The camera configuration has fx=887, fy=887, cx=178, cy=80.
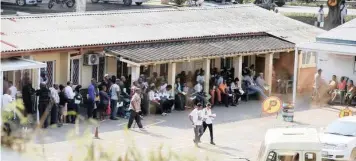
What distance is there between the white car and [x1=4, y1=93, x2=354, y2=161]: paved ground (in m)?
1.90

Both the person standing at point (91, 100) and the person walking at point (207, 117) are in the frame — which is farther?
the person standing at point (91, 100)

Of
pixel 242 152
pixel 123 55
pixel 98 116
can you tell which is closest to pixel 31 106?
pixel 98 116

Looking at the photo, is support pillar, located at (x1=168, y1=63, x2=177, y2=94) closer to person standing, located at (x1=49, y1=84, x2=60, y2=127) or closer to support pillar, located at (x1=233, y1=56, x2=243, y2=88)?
support pillar, located at (x1=233, y1=56, x2=243, y2=88)

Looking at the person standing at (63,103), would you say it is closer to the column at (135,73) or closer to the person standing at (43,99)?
the person standing at (43,99)

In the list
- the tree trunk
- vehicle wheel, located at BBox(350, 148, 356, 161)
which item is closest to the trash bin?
vehicle wheel, located at BBox(350, 148, 356, 161)

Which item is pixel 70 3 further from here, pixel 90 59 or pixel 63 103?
pixel 63 103

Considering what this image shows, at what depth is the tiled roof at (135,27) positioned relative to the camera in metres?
25.8

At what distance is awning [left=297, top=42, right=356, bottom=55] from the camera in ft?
96.7

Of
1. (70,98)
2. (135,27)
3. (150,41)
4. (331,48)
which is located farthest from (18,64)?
(331,48)

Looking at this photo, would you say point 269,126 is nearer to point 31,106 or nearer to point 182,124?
point 182,124

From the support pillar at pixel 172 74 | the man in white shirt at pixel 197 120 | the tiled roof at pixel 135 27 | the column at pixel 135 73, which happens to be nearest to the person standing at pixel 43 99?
the tiled roof at pixel 135 27

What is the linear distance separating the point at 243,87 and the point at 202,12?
484 centimetres

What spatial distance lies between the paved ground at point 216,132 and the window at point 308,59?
382cm

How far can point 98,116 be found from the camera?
82.4 ft
